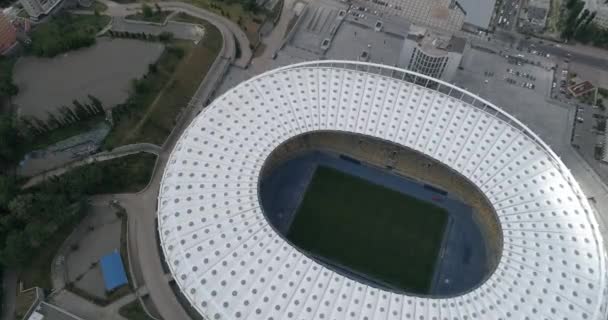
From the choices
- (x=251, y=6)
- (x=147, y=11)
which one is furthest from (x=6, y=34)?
(x=251, y=6)

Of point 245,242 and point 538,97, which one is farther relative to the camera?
point 538,97

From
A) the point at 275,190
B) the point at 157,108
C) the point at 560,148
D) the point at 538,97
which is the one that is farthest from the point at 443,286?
the point at 157,108

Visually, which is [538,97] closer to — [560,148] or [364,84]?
[560,148]

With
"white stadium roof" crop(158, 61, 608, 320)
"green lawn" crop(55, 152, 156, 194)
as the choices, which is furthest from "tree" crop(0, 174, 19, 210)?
"white stadium roof" crop(158, 61, 608, 320)

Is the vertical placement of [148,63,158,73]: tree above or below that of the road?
below

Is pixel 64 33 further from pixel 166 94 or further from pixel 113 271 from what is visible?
pixel 113 271

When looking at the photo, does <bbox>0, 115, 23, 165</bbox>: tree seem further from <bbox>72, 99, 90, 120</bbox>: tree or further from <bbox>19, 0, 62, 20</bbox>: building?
<bbox>19, 0, 62, 20</bbox>: building
